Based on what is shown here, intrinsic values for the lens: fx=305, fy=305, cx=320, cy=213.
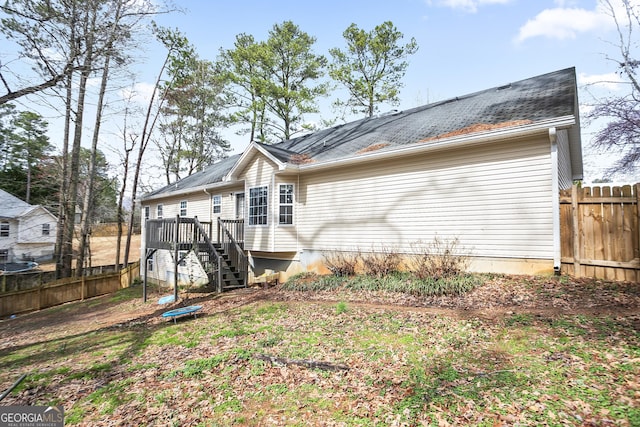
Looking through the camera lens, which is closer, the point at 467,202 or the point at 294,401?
the point at 294,401

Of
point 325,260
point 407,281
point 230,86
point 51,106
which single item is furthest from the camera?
point 230,86

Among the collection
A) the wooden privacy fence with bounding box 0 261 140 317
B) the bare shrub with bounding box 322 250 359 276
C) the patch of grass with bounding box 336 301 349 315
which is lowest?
the wooden privacy fence with bounding box 0 261 140 317

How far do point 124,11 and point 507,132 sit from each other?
1001 cm

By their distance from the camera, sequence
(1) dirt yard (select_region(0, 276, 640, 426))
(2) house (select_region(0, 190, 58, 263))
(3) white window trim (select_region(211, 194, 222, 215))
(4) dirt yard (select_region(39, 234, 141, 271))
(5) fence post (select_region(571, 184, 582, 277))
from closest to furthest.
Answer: (1) dirt yard (select_region(0, 276, 640, 426)), (5) fence post (select_region(571, 184, 582, 277)), (3) white window trim (select_region(211, 194, 222, 215)), (2) house (select_region(0, 190, 58, 263)), (4) dirt yard (select_region(39, 234, 141, 271))

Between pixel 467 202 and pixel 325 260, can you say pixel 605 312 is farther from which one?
pixel 325 260

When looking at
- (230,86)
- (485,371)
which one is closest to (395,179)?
(485,371)

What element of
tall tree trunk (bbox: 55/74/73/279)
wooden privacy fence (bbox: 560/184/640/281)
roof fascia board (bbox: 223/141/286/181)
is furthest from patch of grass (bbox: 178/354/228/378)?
tall tree trunk (bbox: 55/74/73/279)

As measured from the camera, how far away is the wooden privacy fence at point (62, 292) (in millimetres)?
13305

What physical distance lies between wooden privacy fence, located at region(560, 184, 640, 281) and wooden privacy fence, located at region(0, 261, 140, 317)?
20.3m

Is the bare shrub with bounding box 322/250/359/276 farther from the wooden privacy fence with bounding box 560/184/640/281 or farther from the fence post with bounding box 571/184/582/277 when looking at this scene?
the fence post with bounding box 571/184/582/277

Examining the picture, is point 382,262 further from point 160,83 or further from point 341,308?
point 160,83

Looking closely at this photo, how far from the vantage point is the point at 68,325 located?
412 inches

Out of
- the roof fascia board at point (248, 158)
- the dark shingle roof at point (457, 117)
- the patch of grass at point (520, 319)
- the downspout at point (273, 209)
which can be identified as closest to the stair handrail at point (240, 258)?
the downspout at point (273, 209)

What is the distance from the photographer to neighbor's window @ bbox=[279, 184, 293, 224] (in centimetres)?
1207
